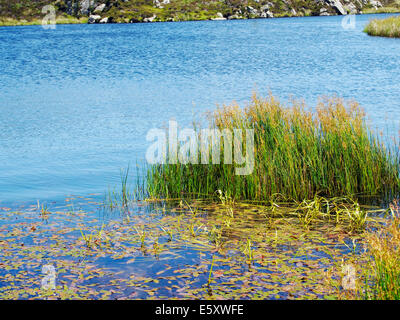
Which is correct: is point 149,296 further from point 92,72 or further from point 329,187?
point 92,72

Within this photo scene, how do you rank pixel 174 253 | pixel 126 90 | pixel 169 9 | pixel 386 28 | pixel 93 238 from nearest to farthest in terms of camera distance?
pixel 174 253 → pixel 93 238 → pixel 126 90 → pixel 386 28 → pixel 169 9

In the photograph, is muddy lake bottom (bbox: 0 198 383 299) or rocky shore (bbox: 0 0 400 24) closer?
muddy lake bottom (bbox: 0 198 383 299)

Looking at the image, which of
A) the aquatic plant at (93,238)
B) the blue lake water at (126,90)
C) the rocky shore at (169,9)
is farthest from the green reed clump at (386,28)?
the rocky shore at (169,9)

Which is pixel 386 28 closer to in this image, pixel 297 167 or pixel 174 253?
pixel 297 167

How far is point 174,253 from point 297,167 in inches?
158

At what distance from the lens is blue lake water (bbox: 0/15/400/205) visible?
16781mm

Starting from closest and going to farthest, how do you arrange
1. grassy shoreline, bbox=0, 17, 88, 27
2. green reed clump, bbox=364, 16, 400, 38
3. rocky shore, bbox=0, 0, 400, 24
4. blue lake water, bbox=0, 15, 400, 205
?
blue lake water, bbox=0, 15, 400, 205 → green reed clump, bbox=364, 16, 400, 38 → grassy shoreline, bbox=0, 17, 88, 27 → rocky shore, bbox=0, 0, 400, 24

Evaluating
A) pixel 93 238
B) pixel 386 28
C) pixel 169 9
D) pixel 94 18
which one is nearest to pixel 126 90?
pixel 93 238

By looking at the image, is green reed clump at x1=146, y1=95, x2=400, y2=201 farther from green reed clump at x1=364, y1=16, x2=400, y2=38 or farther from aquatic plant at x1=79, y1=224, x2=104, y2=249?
green reed clump at x1=364, y1=16, x2=400, y2=38

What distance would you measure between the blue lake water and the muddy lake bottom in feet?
9.96

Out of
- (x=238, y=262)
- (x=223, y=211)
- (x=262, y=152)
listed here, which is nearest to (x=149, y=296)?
(x=238, y=262)

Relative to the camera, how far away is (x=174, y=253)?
9.27 metres

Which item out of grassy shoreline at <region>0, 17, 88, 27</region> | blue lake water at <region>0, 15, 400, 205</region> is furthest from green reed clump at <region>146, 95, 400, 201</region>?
grassy shoreline at <region>0, 17, 88, 27</region>

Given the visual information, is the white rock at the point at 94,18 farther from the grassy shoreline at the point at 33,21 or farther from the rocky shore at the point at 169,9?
the grassy shoreline at the point at 33,21
